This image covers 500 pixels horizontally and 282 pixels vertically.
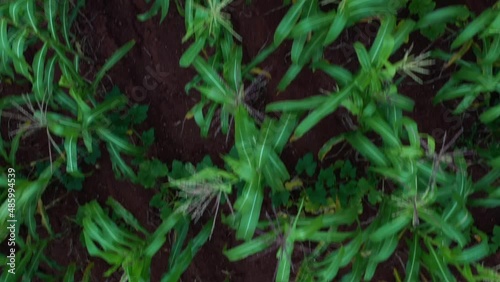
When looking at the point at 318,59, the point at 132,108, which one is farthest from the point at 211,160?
the point at 318,59

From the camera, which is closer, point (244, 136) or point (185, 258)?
point (244, 136)

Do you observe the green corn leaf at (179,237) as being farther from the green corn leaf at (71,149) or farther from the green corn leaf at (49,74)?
the green corn leaf at (49,74)

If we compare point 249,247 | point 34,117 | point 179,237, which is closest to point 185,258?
point 179,237

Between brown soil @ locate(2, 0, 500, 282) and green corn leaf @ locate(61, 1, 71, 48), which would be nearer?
green corn leaf @ locate(61, 1, 71, 48)

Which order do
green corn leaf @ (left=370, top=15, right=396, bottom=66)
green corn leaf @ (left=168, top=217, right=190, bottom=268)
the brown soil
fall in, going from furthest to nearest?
→ 1. the brown soil
2. green corn leaf @ (left=168, top=217, right=190, bottom=268)
3. green corn leaf @ (left=370, top=15, right=396, bottom=66)

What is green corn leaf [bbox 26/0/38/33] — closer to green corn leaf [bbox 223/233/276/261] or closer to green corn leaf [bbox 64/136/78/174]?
green corn leaf [bbox 64/136/78/174]

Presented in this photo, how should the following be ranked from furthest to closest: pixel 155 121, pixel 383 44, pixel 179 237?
1. pixel 155 121
2. pixel 179 237
3. pixel 383 44

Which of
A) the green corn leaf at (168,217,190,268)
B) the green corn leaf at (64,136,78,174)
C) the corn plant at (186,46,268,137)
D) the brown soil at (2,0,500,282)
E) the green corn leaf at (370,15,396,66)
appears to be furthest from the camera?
the brown soil at (2,0,500,282)

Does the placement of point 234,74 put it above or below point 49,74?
below

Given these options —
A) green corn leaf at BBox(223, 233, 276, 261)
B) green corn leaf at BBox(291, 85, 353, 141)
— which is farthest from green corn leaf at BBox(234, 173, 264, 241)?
green corn leaf at BBox(291, 85, 353, 141)

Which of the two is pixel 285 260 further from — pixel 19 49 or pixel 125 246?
pixel 19 49

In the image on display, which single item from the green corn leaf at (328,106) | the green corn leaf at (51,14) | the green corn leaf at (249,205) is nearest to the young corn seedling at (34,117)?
the green corn leaf at (51,14)

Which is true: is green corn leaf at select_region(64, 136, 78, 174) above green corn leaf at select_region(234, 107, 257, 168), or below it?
above

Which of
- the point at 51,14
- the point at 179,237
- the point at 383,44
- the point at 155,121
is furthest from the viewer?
the point at 155,121
